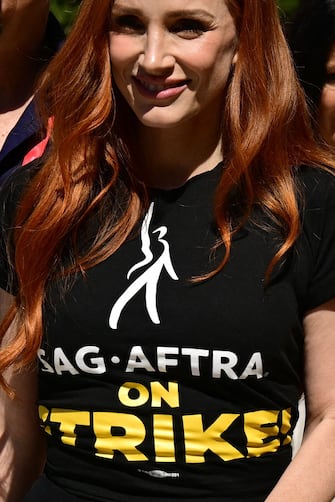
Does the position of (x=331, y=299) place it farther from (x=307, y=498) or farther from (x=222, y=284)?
(x=307, y=498)

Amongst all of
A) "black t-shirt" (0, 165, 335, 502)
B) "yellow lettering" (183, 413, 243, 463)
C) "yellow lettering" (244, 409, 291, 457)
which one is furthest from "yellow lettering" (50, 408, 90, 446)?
"yellow lettering" (244, 409, 291, 457)

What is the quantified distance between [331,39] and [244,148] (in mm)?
740

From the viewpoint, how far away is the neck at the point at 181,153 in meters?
2.26

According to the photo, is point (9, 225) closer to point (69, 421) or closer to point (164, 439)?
point (69, 421)

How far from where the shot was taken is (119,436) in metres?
2.11

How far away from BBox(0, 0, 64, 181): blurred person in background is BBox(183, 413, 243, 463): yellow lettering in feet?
2.69

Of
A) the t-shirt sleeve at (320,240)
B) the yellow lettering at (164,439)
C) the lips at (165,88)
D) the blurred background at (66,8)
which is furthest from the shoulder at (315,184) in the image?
the blurred background at (66,8)

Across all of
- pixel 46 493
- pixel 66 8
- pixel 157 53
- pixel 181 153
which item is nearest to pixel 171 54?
pixel 157 53

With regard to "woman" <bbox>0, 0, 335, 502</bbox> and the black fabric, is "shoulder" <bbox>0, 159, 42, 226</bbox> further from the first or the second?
the black fabric

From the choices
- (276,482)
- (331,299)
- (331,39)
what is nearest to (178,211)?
(331,299)

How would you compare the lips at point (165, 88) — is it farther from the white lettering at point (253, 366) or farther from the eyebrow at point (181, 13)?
the white lettering at point (253, 366)

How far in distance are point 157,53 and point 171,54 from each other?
0.10 ft

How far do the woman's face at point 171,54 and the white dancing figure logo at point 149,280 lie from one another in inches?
10.0

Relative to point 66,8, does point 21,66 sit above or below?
above
